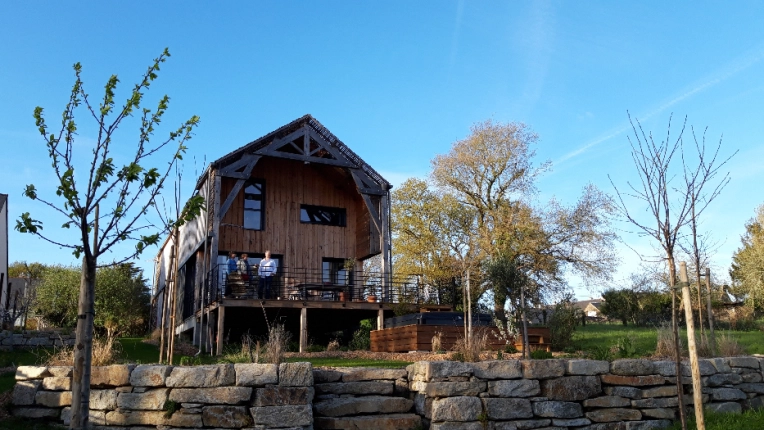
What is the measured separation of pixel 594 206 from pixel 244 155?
12.1m

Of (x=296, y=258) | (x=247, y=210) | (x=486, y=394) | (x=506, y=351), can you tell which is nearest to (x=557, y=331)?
(x=506, y=351)

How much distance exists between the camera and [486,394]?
24.7 feet

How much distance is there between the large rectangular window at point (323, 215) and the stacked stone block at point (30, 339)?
7296 millimetres

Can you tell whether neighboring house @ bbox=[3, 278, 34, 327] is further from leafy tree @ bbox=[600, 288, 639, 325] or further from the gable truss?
leafy tree @ bbox=[600, 288, 639, 325]

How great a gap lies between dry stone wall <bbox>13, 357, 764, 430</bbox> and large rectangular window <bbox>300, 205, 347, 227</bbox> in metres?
11.1

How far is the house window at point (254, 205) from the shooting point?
18.1 metres

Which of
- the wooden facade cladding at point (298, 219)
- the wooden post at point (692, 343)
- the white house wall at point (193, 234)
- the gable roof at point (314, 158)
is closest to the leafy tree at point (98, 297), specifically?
the white house wall at point (193, 234)

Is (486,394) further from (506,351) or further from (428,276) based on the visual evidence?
(428,276)

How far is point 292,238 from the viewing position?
725 inches

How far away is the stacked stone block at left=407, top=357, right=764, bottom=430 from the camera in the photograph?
7.44 m

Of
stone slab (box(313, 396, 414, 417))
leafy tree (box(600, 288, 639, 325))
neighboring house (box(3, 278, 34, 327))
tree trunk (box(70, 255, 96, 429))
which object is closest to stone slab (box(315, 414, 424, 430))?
stone slab (box(313, 396, 414, 417))

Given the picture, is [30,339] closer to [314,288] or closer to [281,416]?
[314,288]

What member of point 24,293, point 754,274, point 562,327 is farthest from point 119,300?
point 754,274

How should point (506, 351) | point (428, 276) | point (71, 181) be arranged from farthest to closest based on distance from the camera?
point (428, 276), point (506, 351), point (71, 181)
